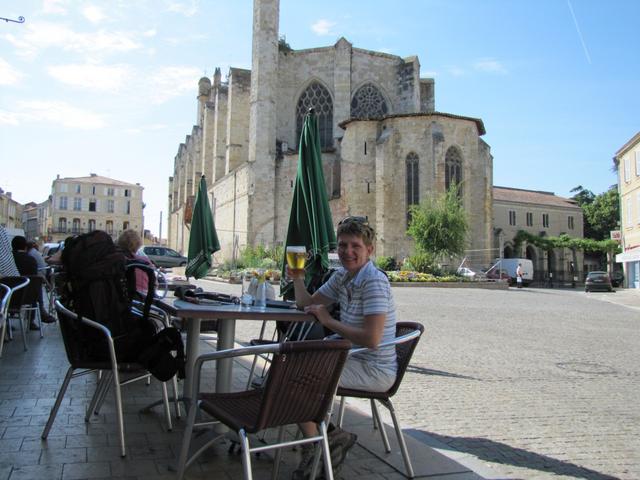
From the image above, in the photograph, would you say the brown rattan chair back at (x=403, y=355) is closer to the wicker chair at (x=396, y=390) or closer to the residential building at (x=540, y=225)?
the wicker chair at (x=396, y=390)

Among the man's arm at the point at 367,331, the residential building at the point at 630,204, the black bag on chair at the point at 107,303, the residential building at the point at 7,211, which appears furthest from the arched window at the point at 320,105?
the man's arm at the point at 367,331

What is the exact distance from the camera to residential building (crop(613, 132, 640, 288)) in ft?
103


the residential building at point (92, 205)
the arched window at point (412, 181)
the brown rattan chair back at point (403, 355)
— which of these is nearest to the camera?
the brown rattan chair back at point (403, 355)

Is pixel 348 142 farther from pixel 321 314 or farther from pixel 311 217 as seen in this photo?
pixel 321 314

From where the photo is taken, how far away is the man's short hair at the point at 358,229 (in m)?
3.10

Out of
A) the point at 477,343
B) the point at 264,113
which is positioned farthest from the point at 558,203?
the point at 477,343

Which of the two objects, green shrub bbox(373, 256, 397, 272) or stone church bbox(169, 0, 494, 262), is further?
stone church bbox(169, 0, 494, 262)

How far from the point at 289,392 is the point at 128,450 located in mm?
1596

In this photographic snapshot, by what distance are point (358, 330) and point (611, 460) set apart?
2065 mm

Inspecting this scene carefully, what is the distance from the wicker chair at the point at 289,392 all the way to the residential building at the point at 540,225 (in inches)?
1982

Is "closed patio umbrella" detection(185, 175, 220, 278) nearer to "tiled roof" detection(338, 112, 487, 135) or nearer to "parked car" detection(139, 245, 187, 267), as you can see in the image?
"parked car" detection(139, 245, 187, 267)

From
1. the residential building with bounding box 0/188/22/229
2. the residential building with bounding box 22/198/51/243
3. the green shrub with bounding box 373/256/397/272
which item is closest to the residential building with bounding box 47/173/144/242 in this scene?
the residential building with bounding box 0/188/22/229

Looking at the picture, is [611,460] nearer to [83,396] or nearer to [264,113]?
[83,396]

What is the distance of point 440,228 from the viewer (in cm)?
3081
